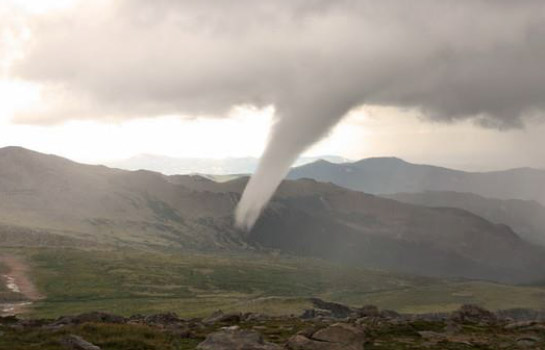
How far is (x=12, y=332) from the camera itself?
157 feet

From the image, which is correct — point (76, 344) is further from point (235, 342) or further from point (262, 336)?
point (262, 336)

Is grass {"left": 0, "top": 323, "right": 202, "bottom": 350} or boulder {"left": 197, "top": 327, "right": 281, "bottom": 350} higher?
boulder {"left": 197, "top": 327, "right": 281, "bottom": 350}

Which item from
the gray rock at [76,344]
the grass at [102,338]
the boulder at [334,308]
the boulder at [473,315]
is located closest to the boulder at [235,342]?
the grass at [102,338]

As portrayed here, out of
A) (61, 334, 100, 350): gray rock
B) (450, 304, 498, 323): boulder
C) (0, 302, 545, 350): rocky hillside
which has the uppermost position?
(61, 334, 100, 350): gray rock

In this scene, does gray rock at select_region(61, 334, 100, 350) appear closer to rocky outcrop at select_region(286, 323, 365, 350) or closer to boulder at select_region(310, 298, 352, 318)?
rocky outcrop at select_region(286, 323, 365, 350)

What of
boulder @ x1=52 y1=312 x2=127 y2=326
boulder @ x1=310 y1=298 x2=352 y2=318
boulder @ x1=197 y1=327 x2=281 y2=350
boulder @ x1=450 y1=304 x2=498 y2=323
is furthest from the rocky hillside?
boulder @ x1=310 y1=298 x2=352 y2=318

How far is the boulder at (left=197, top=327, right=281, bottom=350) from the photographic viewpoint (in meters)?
41.3

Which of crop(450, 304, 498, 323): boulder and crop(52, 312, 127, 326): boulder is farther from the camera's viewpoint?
crop(450, 304, 498, 323): boulder

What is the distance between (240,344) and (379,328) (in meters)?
26.0

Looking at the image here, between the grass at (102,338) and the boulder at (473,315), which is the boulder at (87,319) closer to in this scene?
the grass at (102,338)

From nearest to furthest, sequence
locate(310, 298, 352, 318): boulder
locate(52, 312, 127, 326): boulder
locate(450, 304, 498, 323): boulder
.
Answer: locate(52, 312, 127, 326): boulder < locate(450, 304, 498, 323): boulder < locate(310, 298, 352, 318): boulder

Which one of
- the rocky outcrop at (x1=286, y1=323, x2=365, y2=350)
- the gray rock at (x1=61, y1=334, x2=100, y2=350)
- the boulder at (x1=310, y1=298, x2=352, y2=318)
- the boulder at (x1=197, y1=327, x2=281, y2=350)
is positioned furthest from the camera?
the boulder at (x1=310, y1=298, x2=352, y2=318)

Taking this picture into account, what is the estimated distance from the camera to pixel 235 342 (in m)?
42.2

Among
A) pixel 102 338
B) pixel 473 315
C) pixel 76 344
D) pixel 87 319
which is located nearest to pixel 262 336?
pixel 102 338
